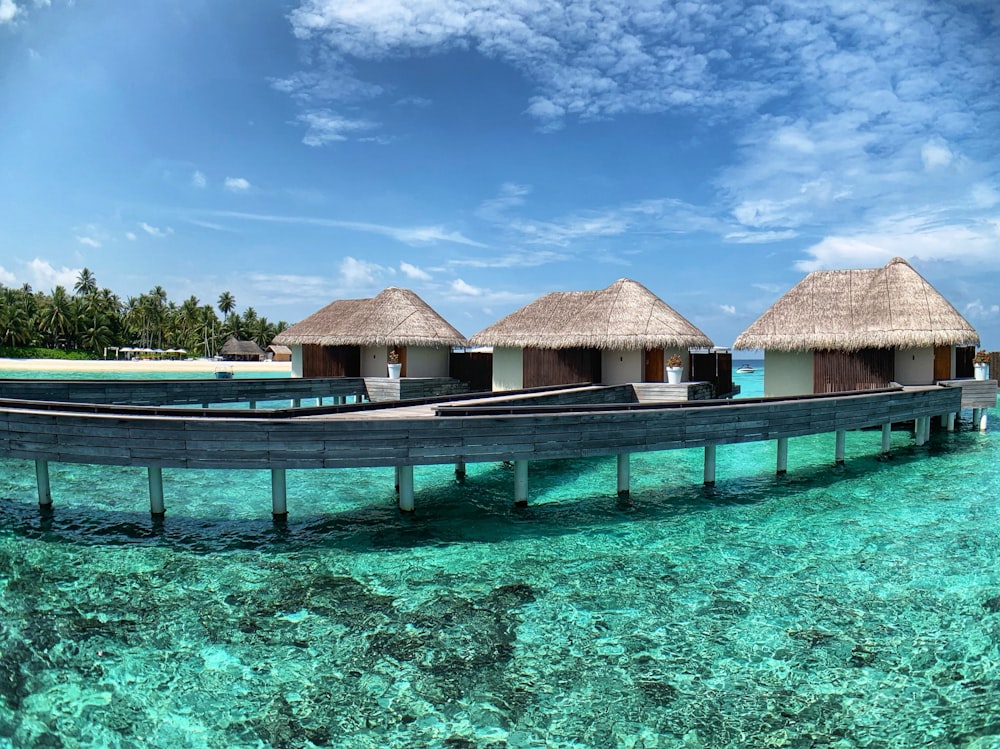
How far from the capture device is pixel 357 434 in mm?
8102

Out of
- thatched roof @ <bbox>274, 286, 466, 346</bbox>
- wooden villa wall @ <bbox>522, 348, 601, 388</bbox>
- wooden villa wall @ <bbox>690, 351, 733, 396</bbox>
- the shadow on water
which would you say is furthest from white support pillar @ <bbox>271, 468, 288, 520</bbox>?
wooden villa wall @ <bbox>690, 351, 733, 396</bbox>

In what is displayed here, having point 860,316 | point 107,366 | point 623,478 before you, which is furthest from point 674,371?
point 107,366

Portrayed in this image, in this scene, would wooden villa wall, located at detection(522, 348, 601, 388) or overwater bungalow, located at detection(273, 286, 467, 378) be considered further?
overwater bungalow, located at detection(273, 286, 467, 378)

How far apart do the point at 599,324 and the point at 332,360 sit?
1064cm

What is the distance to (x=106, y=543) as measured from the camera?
7953 mm

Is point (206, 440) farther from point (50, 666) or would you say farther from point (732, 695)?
point (732, 695)

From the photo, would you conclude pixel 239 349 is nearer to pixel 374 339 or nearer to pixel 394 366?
pixel 374 339

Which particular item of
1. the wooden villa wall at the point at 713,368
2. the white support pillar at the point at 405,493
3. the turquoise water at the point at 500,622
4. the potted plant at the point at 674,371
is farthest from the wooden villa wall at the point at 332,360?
the white support pillar at the point at 405,493

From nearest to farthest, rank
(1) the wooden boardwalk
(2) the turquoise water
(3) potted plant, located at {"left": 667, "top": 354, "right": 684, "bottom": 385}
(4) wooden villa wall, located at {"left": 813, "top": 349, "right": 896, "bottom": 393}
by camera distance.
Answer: (2) the turquoise water
(1) the wooden boardwalk
(4) wooden villa wall, located at {"left": 813, "top": 349, "right": 896, "bottom": 393}
(3) potted plant, located at {"left": 667, "top": 354, "right": 684, "bottom": 385}

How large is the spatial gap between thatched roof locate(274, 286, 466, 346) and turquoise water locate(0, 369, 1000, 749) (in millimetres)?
13134

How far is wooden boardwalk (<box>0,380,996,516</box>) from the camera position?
793cm

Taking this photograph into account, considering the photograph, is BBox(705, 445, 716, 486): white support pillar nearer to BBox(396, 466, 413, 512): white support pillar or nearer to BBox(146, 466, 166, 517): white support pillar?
BBox(396, 466, 413, 512): white support pillar

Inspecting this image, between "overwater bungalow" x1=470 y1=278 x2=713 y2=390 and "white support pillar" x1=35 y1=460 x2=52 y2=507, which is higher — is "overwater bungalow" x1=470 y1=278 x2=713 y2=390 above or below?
above

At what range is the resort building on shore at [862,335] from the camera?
58.3 ft
